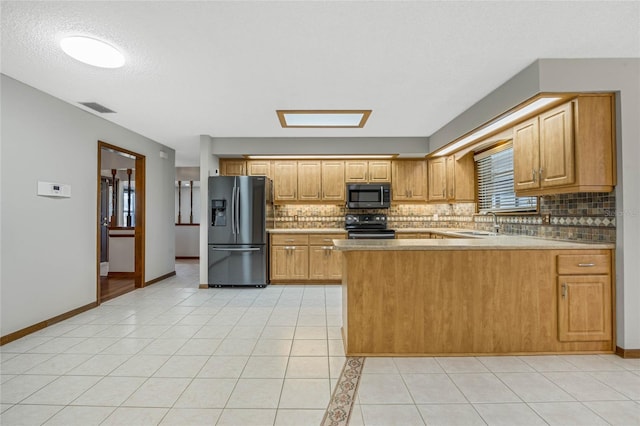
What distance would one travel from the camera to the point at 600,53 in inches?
98.0

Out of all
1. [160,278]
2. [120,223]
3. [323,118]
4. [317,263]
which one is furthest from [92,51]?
[120,223]

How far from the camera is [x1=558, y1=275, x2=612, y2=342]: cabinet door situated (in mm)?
2600

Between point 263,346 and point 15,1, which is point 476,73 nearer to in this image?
point 263,346

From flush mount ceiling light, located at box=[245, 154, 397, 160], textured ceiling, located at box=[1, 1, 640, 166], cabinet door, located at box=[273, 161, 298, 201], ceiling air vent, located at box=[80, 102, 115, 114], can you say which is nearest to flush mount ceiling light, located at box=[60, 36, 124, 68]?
textured ceiling, located at box=[1, 1, 640, 166]

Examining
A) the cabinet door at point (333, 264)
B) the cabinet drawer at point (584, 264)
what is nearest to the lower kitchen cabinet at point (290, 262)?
the cabinet door at point (333, 264)

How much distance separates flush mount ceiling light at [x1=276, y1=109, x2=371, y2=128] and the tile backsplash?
73.2 inches

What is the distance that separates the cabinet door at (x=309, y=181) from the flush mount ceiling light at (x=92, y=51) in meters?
3.29

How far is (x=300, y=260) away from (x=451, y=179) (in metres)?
2.86

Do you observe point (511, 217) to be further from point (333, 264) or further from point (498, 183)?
point (333, 264)

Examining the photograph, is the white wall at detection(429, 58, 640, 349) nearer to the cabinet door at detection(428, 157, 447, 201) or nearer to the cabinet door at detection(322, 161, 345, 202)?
the cabinet door at detection(428, 157, 447, 201)

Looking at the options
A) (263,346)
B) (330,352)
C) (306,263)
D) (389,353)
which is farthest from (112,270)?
(389,353)

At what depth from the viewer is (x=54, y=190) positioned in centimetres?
336

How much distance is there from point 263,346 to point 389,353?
1076 millimetres

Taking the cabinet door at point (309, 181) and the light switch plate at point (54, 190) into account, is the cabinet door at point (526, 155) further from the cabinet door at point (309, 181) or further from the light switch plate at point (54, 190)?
the light switch plate at point (54, 190)
